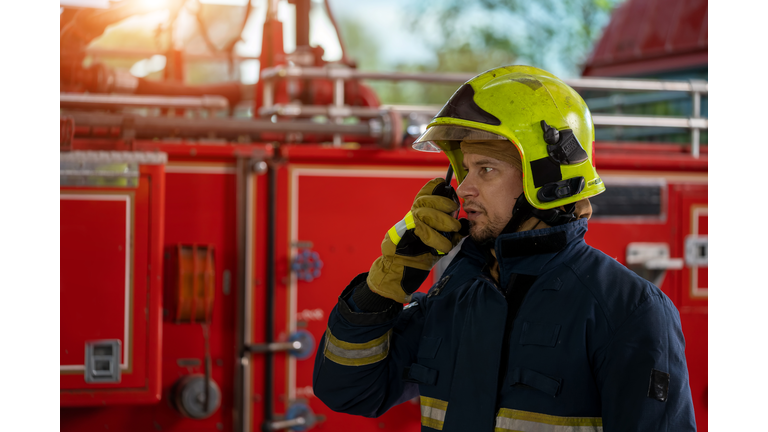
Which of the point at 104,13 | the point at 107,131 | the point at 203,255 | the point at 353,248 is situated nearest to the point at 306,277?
the point at 353,248

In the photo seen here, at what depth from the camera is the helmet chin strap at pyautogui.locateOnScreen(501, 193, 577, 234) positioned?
1.88 meters

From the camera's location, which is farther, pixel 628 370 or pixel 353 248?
pixel 353 248

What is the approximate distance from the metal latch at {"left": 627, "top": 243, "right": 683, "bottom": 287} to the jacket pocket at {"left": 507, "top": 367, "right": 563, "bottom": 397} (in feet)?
8.44

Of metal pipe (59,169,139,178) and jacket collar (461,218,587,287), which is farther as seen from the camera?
metal pipe (59,169,139,178)

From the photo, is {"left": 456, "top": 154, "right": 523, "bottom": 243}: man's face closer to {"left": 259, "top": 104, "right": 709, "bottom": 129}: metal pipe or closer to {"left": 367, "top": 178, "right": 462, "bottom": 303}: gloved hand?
{"left": 367, "top": 178, "right": 462, "bottom": 303}: gloved hand

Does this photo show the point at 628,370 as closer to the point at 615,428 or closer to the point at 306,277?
the point at 615,428

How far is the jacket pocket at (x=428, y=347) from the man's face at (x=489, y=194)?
11.8 inches

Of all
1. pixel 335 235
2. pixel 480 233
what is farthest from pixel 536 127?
pixel 335 235

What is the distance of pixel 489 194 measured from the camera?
1936 mm

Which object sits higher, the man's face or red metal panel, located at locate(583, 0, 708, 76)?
red metal panel, located at locate(583, 0, 708, 76)

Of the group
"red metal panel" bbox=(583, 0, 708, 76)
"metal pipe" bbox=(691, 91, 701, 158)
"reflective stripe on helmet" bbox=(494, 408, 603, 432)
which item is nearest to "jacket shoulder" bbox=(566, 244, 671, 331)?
"reflective stripe on helmet" bbox=(494, 408, 603, 432)

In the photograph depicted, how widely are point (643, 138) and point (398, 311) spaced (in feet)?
15.3

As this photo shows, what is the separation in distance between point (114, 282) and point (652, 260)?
2865 millimetres

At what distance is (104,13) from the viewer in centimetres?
390
